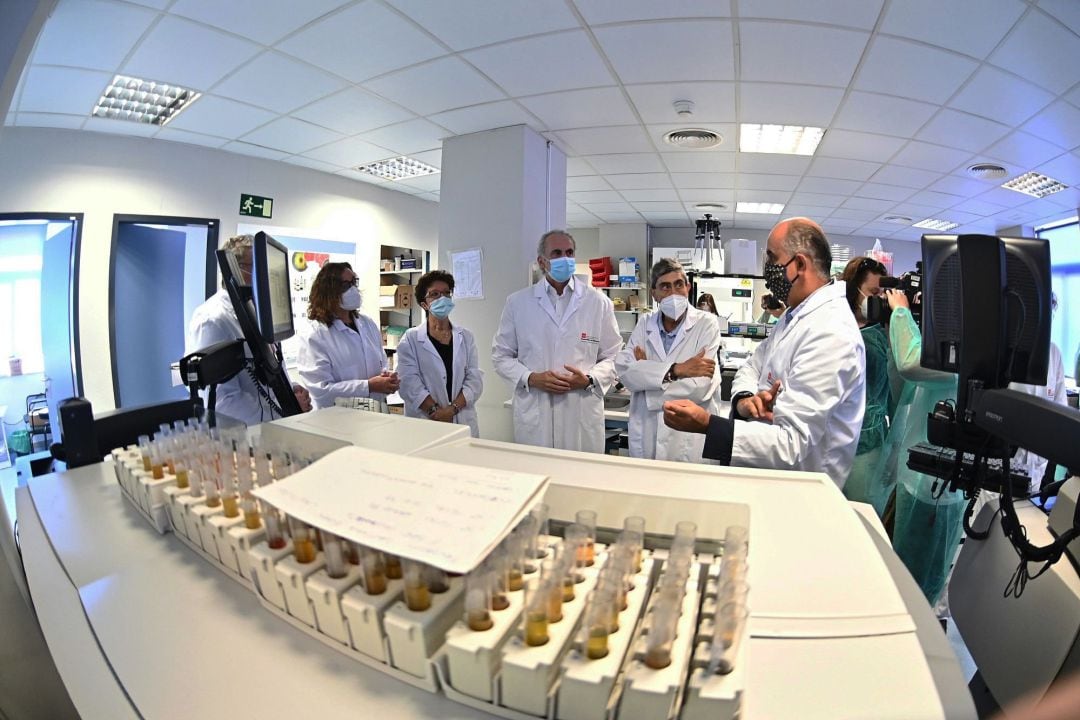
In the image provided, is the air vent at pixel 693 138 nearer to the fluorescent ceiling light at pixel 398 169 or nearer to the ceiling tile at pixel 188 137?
the fluorescent ceiling light at pixel 398 169

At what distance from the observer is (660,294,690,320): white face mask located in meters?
2.43

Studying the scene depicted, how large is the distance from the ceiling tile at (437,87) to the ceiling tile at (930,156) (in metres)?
3.59

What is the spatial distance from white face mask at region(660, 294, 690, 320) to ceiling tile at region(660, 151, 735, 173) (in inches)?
98.0

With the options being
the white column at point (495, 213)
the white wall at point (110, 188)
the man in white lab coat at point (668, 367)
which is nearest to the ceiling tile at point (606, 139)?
the white column at point (495, 213)

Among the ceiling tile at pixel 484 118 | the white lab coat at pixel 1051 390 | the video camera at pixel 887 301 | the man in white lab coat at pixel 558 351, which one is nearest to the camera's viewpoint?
the white lab coat at pixel 1051 390

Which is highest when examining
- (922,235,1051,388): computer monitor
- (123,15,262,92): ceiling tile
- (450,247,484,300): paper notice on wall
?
(123,15,262,92): ceiling tile

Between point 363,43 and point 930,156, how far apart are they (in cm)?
478

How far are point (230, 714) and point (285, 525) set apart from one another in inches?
8.3

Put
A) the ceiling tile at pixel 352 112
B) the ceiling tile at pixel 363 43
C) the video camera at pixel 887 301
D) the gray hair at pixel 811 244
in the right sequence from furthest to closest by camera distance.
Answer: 1. the ceiling tile at pixel 352 112
2. the ceiling tile at pixel 363 43
3. the video camera at pixel 887 301
4. the gray hair at pixel 811 244

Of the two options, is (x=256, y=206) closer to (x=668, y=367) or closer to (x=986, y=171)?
(x=668, y=367)

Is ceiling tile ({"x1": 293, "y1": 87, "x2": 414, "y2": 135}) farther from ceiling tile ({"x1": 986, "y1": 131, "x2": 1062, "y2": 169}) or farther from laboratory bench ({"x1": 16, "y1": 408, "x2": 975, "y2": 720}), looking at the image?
ceiling tile ({"x1": 986, "y1": 131, "x2": 1062, "y2": 169})

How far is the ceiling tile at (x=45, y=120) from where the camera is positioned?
3.24 metres

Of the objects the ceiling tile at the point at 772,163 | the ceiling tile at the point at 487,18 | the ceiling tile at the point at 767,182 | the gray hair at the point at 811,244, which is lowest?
the gray hair at the point at 811,244

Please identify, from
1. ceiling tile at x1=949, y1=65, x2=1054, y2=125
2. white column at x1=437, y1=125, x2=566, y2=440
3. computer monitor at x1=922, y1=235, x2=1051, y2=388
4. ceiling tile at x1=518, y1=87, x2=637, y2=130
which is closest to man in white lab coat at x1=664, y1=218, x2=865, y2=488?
computer monitor at x1=922, y1=235, x2=1051, y2=388
